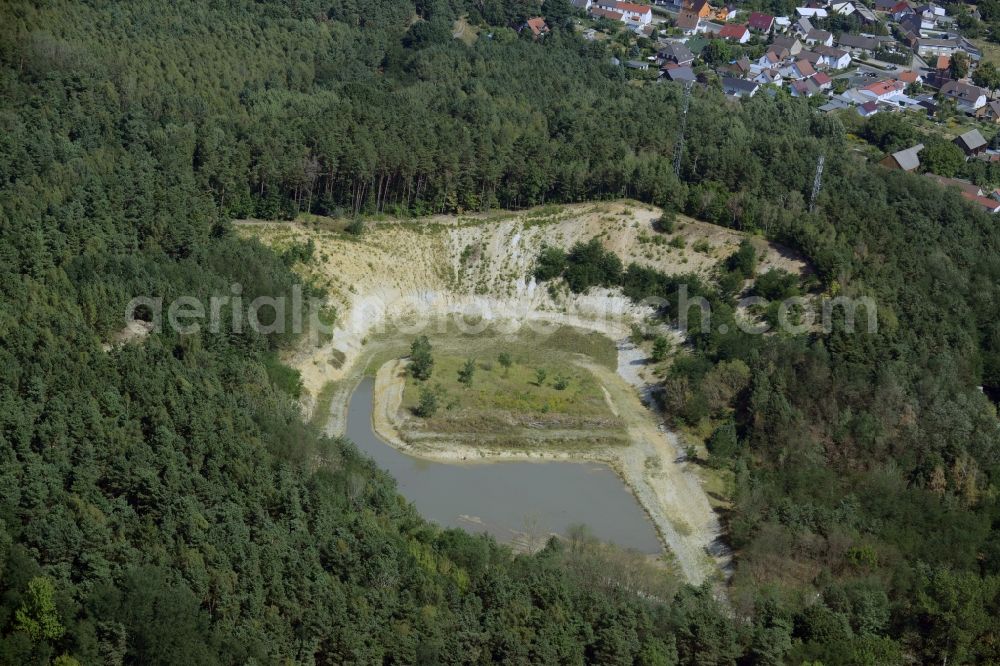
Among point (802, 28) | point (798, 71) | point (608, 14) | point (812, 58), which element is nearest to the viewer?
point (798, 71)

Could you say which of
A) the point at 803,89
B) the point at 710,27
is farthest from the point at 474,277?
the point at 710,27

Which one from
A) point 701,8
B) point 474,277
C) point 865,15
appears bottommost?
point 474,277

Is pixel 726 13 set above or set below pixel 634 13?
above

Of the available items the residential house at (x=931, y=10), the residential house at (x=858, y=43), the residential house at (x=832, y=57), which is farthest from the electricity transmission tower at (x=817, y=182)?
the residential house at (x=931, y=10)

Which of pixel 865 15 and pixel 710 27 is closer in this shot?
pixel 710 27

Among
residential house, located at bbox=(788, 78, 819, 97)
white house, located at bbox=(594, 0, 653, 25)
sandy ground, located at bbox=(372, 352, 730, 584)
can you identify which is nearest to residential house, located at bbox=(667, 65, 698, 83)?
residential house, located at bbox=(788, 78, 819, 97)

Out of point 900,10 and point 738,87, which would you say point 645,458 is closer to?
point 738,87

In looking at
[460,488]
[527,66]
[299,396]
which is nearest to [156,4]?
[527,66]
